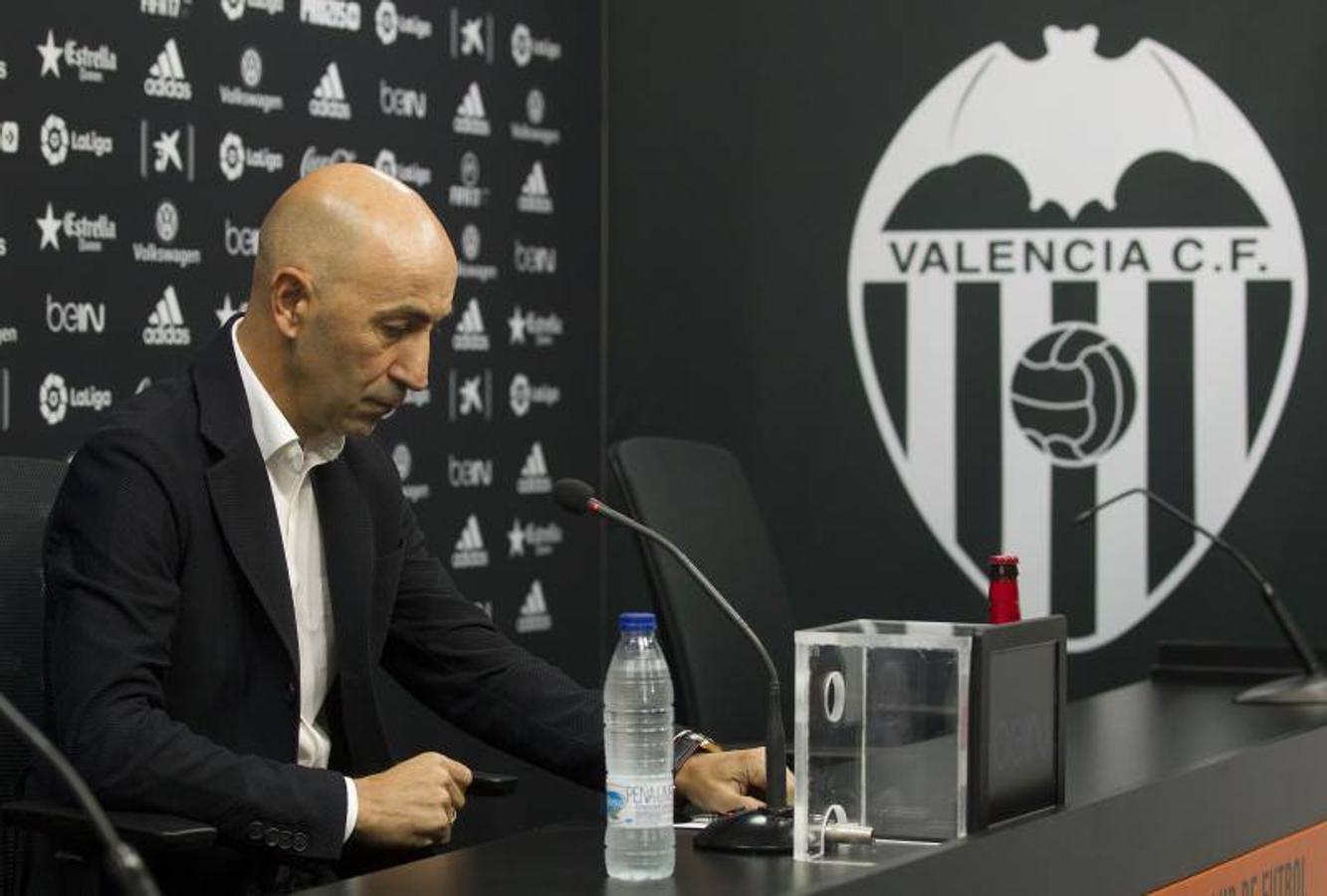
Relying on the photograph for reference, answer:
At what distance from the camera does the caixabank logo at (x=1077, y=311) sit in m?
4.70

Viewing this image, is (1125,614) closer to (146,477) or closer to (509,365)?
(509,365)

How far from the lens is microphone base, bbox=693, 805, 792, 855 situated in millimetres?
2152

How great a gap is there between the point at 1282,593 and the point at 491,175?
189cm

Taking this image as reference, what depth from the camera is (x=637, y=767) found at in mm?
2057

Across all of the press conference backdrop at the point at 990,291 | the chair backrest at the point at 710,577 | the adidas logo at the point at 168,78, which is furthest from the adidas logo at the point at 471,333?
the chair backrest at the point at 710,577

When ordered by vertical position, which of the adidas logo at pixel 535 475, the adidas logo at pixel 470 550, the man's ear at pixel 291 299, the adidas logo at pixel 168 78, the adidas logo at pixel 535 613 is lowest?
the adidas logo at pixel 535 613

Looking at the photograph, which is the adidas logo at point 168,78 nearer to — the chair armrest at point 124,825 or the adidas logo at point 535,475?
the adidas logo at point 535,475

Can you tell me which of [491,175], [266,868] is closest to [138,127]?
[491,175]

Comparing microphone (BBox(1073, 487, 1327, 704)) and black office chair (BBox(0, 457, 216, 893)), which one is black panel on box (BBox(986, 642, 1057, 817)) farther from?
microphone (BBox(1073, 487, 1327, 704))

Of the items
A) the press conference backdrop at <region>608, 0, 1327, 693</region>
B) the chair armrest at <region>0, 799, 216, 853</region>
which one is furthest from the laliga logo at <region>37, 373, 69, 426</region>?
the press conference backdrop at <region>608, 0, 1327, 693</region>

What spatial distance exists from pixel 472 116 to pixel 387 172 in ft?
1.08

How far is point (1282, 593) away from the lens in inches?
183

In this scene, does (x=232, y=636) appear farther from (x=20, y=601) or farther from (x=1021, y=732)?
(x=1021, y=732)

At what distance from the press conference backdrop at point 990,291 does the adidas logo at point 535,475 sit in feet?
0.82
